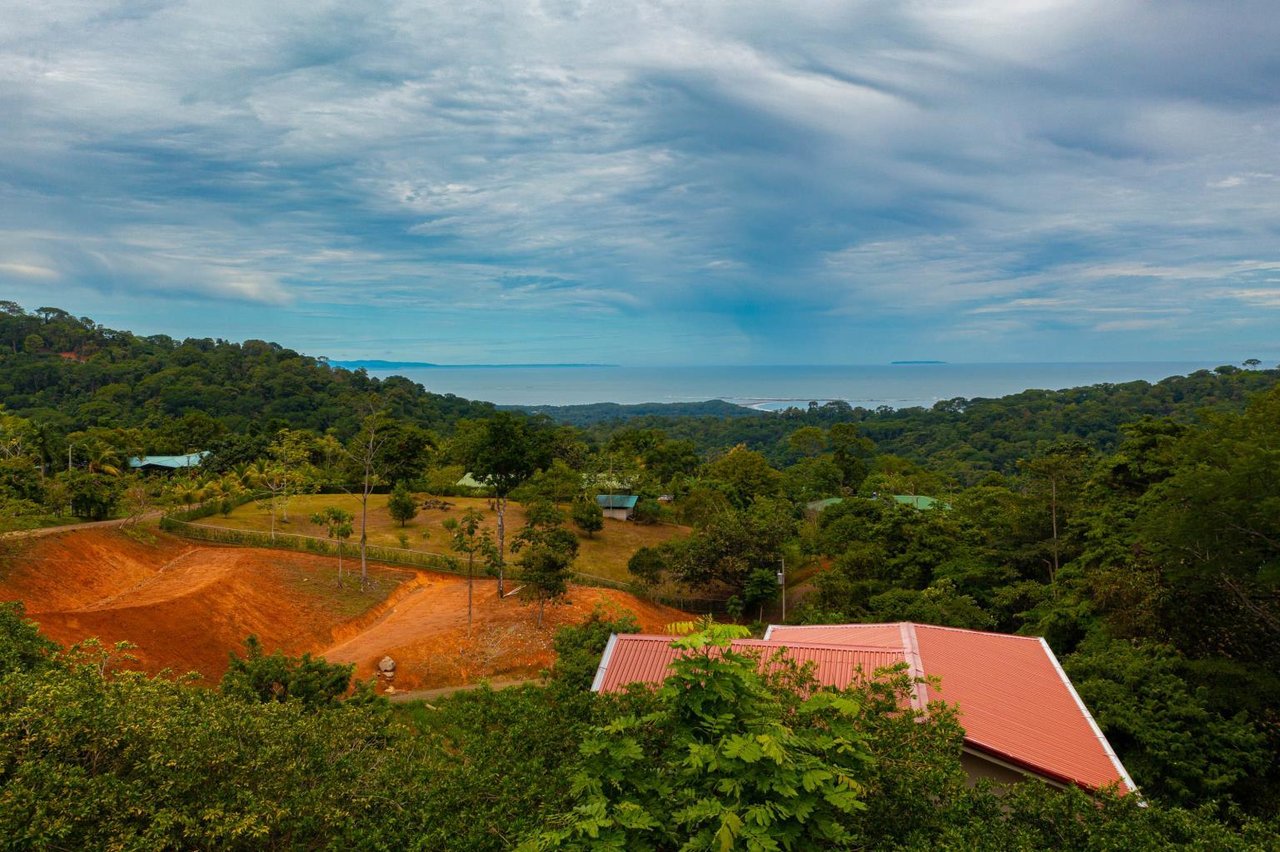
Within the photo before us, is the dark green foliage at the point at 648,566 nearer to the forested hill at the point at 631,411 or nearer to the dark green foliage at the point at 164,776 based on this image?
the dark green foliage at the point at 164,776

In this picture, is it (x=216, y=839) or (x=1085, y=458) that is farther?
(x=1085, y=458)

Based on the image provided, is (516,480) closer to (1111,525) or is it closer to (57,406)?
(1111,525)

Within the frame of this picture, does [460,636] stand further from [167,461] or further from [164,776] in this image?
[167,461]

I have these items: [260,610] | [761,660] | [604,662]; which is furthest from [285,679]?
[260,610]

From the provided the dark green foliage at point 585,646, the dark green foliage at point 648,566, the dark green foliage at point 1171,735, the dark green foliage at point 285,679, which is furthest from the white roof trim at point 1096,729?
the dark green foliage at point 648,566

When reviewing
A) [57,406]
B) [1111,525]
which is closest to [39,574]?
[1111,525]

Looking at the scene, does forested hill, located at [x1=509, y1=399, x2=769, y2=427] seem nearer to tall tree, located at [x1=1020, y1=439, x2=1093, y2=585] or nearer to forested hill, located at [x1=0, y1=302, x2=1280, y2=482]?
forested hill, located at [x1=0, y1=302, x2=1280, y2=482]
